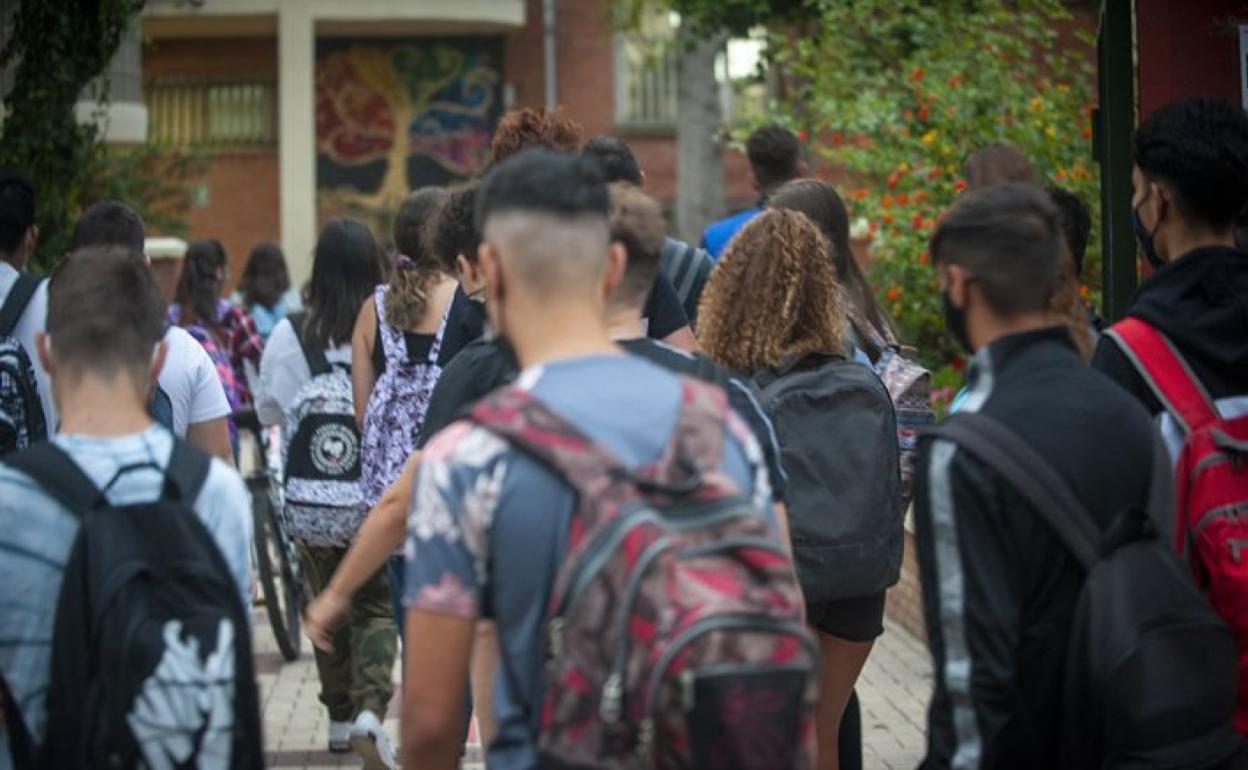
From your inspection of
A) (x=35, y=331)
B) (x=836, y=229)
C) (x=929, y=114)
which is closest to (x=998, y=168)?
(x=836, y=229)

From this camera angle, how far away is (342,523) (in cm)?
843

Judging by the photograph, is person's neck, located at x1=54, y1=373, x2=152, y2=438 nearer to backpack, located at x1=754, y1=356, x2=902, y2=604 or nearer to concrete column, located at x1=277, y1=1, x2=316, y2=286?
backpack, located at x1=754, y1=356, x2=902, y2=604

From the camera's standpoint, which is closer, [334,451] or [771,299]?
[771,299]

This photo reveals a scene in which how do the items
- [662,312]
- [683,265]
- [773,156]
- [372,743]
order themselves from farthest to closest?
[773,156] < [372,743] < [683,265] < [662,312]

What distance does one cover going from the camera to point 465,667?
12.8ft

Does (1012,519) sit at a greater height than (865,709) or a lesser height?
greater

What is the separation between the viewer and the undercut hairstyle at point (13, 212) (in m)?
6.91

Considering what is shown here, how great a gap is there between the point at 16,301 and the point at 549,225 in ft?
10.4

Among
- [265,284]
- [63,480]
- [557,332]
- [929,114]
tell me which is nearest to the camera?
[557,332]

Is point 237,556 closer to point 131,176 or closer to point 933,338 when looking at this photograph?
point 933,338

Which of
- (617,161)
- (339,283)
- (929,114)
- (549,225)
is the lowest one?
(339,283)

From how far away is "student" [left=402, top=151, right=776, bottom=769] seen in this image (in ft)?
12.0

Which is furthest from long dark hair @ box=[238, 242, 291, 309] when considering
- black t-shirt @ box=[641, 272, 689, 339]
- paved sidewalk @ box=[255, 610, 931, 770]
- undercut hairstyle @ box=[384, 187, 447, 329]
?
black t-shirt @ box=[641, 272, 689, 339]

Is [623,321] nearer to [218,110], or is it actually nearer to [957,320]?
[957,320]
